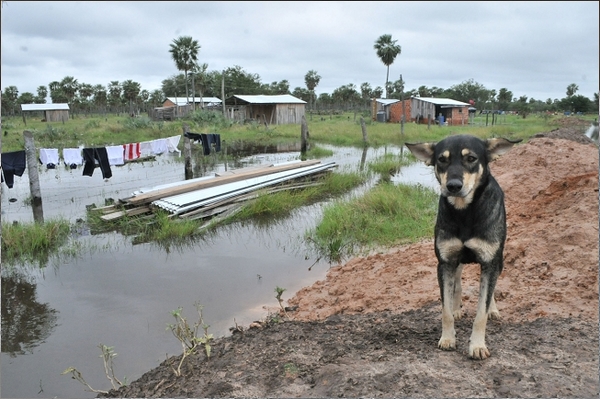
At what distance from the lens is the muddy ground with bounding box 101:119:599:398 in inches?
125

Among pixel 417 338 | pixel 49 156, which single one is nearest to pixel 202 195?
pixel 49 156

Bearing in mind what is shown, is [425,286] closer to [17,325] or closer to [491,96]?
[17,325]

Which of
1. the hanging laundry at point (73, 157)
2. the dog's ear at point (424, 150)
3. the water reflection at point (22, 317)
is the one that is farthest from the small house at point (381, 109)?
the dog's ear at point (424, 150)

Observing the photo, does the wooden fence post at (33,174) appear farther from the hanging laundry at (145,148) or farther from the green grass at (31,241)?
the hanging laundry at (145,148)

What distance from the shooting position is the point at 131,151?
13.5 m

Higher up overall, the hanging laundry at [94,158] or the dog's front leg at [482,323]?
the hanging laundry at [94,158]

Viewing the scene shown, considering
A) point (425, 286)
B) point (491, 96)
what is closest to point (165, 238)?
point (425, 286)

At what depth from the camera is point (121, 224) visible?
33.8 feet

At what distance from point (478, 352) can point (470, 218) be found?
3.45ft

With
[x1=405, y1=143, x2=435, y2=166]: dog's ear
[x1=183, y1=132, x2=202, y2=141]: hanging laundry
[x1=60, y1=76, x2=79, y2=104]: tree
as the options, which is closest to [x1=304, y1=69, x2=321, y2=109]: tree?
[x1=60, y1=76, x2=79, y2=104]: tree

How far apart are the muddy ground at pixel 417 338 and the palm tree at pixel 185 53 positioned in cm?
4362

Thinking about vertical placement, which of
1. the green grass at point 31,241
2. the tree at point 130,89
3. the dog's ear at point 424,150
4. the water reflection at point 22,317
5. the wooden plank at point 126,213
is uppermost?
the tree at point 130,89

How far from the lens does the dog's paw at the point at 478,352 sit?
3439mm

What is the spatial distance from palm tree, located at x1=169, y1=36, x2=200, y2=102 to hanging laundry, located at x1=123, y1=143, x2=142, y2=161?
34.4m
